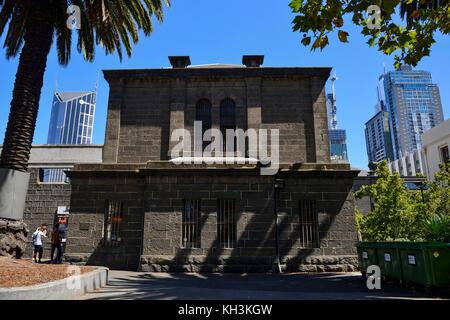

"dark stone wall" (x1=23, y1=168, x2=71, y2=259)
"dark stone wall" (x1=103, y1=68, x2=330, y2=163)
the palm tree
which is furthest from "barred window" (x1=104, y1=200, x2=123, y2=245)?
"dark stone wall" (x1=23, y1=168, x2=71, y2=259)

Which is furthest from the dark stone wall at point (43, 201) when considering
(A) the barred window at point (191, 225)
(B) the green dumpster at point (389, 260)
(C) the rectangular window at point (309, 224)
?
(B) the green dumpster at point (389, 260)

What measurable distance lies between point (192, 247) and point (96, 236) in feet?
13.4

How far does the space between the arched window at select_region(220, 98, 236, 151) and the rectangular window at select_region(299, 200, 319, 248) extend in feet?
23.3

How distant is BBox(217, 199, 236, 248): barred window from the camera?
12344 mm

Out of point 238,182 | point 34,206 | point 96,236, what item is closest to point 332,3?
point 238,182

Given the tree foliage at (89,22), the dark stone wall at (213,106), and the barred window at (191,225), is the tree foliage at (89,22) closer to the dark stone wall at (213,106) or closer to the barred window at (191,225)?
the dark stone wall at (213,106)

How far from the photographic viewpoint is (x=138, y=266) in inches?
478

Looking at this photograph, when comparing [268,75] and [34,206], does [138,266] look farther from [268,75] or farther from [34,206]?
[268,75]

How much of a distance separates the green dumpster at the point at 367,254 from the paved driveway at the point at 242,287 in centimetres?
56

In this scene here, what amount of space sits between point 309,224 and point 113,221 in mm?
8159

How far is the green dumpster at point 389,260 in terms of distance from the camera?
8.94m

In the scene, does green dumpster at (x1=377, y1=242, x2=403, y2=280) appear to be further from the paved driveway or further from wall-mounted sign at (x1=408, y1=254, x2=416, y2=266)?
wall-mounted sign at (x1=408, y1=254, x2=416, y2=266)

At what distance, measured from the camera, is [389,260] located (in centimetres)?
936

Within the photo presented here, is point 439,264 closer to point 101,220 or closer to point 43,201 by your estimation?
point 101,220
